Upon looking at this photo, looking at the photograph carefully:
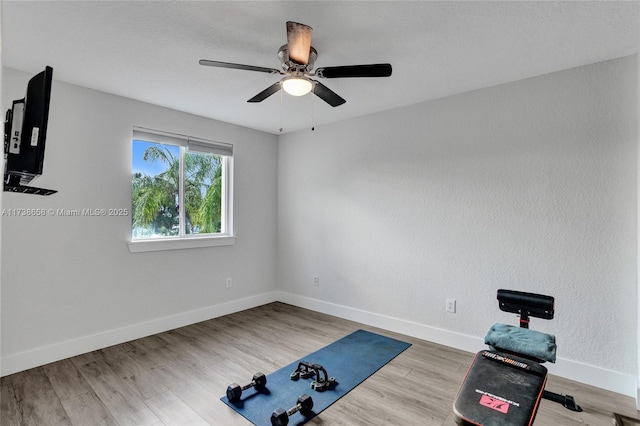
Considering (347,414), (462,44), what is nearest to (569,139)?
(462,44)

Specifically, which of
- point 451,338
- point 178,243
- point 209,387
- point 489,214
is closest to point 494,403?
point 451,338

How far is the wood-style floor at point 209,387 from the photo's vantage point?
2.18m

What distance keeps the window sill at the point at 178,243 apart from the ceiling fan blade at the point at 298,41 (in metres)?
2.42

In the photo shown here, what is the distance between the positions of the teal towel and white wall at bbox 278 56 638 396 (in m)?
0.65

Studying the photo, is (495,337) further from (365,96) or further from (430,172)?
(365,96)

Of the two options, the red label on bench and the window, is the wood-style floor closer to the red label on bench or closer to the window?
the red label on bench

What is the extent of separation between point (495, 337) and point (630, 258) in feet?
3.91

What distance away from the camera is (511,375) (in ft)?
6.35

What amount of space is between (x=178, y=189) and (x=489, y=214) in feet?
10.5

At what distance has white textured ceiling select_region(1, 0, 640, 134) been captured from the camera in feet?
6.46

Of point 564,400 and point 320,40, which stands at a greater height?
point 320,40

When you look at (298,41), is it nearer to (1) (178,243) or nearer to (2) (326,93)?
(2) (326,93)

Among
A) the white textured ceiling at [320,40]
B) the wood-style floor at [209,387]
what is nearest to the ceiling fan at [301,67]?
the white textured ceiling at [320,40]

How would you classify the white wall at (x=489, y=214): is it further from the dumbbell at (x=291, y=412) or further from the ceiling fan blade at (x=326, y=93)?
the dumbbell at (x=291, y=412)
